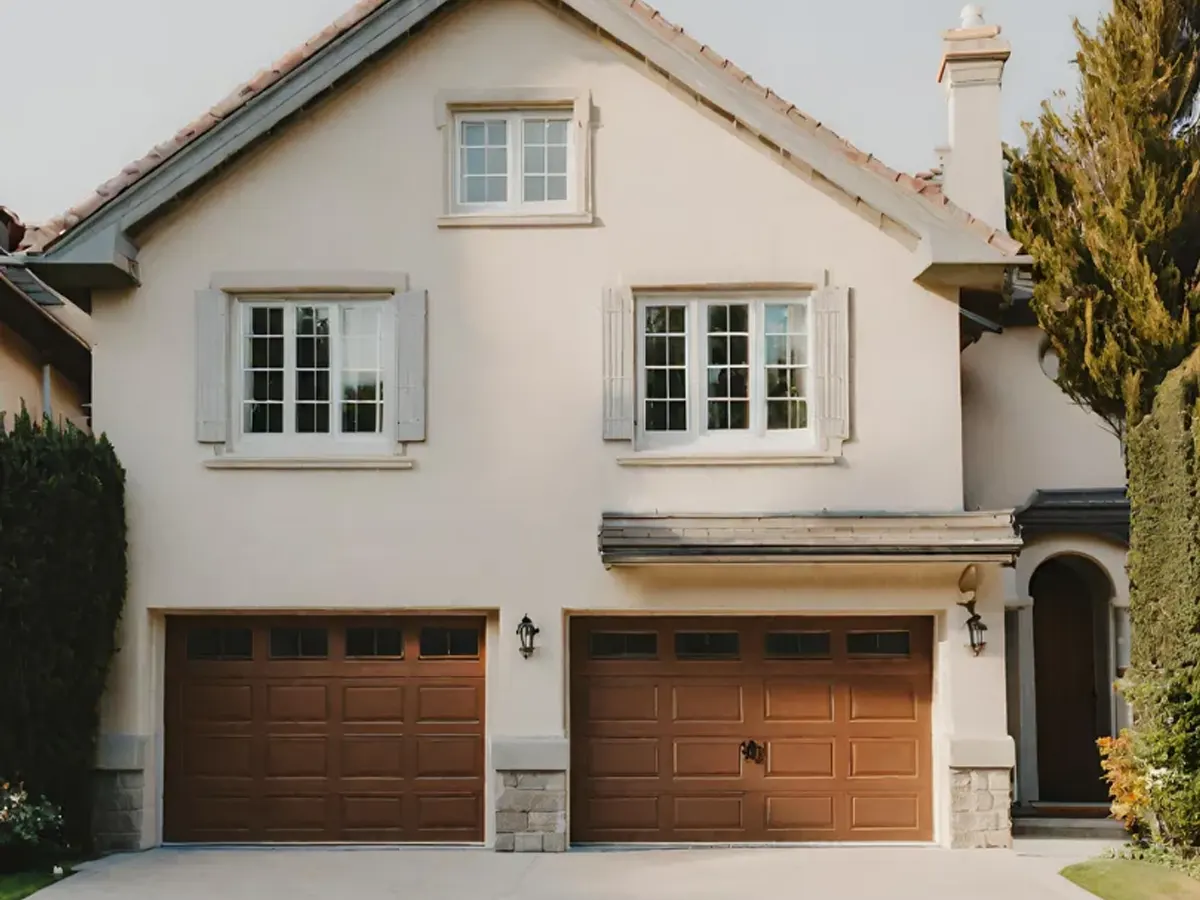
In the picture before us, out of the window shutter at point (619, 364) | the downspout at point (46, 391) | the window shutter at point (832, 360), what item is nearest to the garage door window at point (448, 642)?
A: the window shutter at point (619, 364)

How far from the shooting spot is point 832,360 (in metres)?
12.9

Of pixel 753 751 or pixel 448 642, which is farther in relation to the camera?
pixel 448 642

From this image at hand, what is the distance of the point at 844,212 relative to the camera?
1301cm

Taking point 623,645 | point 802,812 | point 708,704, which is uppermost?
point 623,645

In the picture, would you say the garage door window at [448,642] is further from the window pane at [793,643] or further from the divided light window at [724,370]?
the window pane at [793,643]

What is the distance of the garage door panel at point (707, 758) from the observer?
13.0 meters

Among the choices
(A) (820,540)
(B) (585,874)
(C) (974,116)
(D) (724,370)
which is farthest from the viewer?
(C) (974,116)

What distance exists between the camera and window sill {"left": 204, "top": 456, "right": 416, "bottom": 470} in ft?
42.2

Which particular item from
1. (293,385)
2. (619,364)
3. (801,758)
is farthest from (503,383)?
(801,758)

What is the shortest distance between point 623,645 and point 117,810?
16.6 ft

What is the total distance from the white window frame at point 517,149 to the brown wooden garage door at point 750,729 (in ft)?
13.2

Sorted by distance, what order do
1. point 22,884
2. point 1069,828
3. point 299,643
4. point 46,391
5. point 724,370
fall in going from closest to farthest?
point 22,884
point 724,370
point 299,643
point 1069,828
point 46,391

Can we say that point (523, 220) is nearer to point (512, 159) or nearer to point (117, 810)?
point (512, 159)

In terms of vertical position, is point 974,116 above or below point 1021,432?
above
